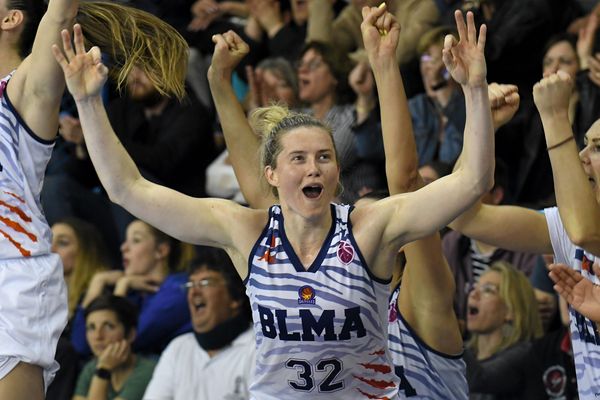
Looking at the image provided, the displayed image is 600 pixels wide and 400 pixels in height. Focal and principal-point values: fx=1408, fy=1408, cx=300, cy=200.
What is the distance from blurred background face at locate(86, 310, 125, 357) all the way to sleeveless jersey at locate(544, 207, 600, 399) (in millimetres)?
3534

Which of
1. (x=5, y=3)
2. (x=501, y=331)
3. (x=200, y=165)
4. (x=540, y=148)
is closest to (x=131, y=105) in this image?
(x=200, y=165)

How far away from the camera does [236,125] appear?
21.2 feet

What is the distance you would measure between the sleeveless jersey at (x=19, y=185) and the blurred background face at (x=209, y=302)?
2753 millimetres

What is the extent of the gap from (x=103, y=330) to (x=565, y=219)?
3.93 metres

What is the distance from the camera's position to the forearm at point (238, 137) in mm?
6414

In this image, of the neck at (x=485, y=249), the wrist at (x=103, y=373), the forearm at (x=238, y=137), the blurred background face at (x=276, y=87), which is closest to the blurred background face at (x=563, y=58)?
the neck at (x=485, y=249)

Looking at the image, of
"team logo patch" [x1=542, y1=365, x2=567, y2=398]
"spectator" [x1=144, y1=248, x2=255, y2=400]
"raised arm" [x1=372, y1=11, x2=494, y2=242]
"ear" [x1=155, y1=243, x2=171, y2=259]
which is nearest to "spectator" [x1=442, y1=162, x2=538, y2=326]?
"team logo patch" [x1=542, y1=365, x2=567, y2=398]

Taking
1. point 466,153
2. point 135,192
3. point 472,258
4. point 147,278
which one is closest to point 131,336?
point 147,278

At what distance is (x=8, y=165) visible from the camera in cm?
541

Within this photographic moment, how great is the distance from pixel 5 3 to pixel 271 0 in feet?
18.2

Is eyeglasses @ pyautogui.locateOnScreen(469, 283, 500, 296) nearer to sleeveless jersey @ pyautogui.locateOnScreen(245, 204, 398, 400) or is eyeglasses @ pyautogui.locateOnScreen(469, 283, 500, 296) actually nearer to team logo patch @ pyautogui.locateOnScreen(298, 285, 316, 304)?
sleeveless jersey @ pyautogui.locateOnScreen(245, 204, 398, 400)

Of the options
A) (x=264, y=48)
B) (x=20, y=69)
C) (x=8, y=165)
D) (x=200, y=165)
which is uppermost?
(x=264, y=48)

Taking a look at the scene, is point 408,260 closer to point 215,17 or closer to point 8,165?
point 8,165

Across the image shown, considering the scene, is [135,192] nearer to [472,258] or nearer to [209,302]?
[209,302]
